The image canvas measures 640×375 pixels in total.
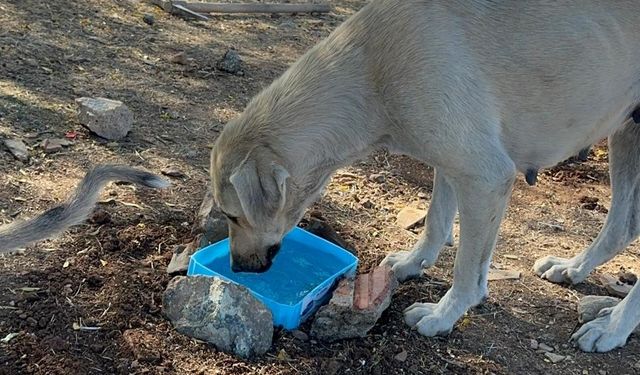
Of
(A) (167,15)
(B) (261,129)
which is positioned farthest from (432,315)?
(A) (167,15)

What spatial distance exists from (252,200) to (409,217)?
7.17 feet

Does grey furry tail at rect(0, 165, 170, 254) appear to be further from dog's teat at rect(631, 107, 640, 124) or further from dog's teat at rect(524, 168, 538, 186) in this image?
dog's teat at rect(631, 107, 640, 124)

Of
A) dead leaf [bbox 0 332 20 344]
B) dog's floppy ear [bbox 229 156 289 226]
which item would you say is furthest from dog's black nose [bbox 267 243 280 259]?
dead leaf [bbox 0 332 20 344]

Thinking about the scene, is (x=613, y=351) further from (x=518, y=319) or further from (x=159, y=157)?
(x=159, y=157)

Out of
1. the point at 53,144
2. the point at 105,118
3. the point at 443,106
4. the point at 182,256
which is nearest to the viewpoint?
the point at 443,106

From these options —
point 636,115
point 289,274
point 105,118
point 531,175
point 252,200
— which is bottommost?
point 289,274

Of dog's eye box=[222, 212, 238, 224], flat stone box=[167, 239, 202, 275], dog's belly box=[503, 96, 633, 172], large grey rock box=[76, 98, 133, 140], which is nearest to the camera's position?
dog's eye box=[222, 212, 238, 224]

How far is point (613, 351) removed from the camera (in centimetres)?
539

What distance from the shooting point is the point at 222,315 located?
16.0ft

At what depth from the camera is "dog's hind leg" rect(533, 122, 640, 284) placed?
19.1ft

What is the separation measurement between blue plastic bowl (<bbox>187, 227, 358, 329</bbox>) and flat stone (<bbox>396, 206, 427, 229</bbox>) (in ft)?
3.36

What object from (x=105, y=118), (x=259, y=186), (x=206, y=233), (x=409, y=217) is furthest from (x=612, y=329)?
(x=105, y=118)

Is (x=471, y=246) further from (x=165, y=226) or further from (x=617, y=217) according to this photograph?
(x=165, y=226)

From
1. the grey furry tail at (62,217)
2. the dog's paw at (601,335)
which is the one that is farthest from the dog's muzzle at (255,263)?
the dog's paw at (601,335)
